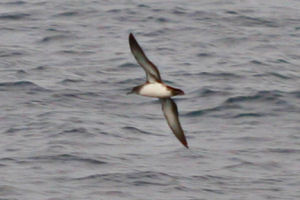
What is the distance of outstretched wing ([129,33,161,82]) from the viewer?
1162 centimetres

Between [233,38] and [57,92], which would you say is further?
[233,38]

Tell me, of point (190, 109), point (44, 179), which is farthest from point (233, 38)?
point (44, 179)

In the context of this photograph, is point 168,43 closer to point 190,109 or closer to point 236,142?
point 190,109

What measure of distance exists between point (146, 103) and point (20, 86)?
271 centimetres

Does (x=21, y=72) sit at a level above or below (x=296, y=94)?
above

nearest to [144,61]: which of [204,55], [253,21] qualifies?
[204,55]

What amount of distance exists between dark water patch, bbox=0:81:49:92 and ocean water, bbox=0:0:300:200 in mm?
42

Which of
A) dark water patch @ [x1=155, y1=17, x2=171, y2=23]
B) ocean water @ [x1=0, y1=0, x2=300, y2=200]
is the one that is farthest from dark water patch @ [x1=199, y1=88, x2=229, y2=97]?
dark water patch @ [x1=155, y1=17, x2=171, y2=23]

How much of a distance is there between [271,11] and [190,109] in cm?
896

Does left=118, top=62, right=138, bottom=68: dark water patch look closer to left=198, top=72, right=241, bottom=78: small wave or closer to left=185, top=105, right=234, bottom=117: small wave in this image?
left=198, top=72, right=241, bottom=78: small wave

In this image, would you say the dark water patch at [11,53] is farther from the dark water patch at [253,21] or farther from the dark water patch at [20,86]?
the dark water patch at [253,21]

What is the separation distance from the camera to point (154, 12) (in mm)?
25781

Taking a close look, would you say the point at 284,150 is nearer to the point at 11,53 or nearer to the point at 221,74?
the point at 221,74

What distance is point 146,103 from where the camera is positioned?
18906 mm
